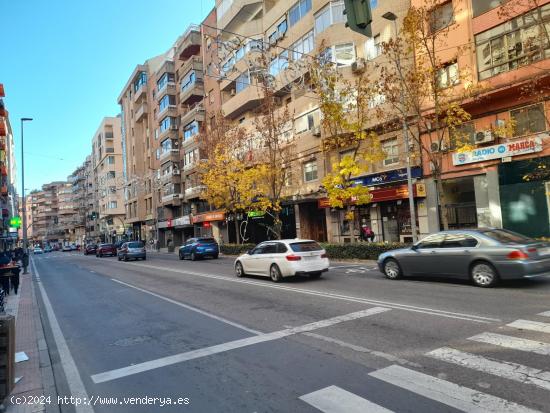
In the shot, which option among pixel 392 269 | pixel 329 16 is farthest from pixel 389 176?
pixel 329 16

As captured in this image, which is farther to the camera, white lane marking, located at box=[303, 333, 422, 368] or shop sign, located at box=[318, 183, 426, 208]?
shop sign, located at box=[318, 183, 426, 208]

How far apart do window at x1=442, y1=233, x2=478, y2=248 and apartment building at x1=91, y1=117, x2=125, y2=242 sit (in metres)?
76.0

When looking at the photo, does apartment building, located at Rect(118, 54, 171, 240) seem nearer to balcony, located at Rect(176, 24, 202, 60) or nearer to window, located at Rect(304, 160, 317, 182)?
balcony, located at Rect(176, 24, 202, 60)

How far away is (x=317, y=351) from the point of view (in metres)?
5.80

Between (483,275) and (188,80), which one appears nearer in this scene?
(483,275)

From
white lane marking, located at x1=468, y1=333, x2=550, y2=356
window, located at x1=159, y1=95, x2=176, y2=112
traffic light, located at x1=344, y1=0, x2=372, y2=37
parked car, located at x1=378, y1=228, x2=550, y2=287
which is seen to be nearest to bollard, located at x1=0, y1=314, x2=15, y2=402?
white lane marking, located at x1=468, y1=333, x2=550, y2=356

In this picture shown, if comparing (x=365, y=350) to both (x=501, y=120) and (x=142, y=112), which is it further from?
(x=142, y=112)

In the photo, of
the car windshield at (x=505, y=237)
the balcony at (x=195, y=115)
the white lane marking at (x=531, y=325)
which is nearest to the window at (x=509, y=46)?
the car windshield at (x=505, y=237)

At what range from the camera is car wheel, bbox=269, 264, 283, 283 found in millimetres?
13664

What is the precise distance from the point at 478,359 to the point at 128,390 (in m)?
4.37

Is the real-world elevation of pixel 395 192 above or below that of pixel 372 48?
below

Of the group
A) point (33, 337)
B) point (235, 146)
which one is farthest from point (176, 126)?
point (33, 337)

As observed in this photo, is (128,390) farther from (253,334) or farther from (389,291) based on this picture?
(389,291)

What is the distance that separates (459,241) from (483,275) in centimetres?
110
